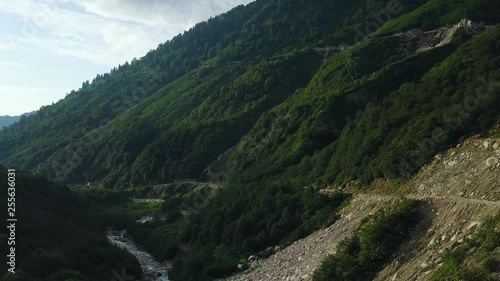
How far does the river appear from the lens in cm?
3883

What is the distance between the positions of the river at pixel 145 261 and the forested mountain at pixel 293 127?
1529 millimetres

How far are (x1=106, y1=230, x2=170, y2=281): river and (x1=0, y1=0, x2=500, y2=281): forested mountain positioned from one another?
60.2 inches

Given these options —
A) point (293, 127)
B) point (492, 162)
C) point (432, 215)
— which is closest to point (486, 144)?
point (492, 162)

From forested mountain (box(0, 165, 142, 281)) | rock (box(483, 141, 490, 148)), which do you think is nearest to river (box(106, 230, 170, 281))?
forested mountain (box(0, 165, 142, 281))

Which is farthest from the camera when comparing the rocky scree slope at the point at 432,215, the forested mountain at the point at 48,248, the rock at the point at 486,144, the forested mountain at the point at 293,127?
the forested mountain at the point at 293,127

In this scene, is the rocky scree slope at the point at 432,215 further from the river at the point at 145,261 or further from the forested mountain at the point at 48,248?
the forested mountain at the point at 48,248

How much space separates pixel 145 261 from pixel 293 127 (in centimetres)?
3036

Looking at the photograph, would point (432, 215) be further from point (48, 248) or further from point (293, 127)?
point (293, 127)

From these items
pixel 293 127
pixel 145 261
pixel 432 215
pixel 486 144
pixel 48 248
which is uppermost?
pixel 48 248

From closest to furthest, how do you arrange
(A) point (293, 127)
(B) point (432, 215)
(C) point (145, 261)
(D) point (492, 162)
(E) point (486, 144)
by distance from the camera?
(B) point (432, 215), (D) point (492, 162), (E) point (486, 144), (C) point (145, 261), (A) point (293, 127)

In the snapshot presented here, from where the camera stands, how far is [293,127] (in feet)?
215

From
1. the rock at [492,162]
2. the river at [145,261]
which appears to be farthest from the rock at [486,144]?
the river at [145,261]

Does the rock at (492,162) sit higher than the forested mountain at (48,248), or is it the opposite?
the forested mountain at (48,248)

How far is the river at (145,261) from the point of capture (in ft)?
127
